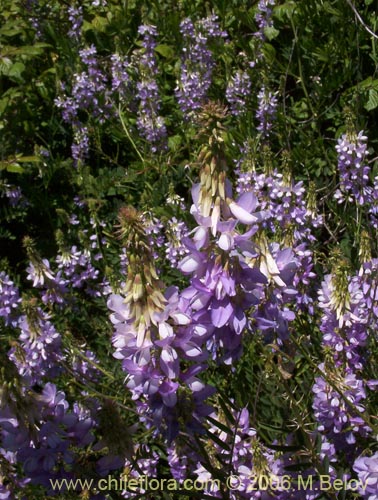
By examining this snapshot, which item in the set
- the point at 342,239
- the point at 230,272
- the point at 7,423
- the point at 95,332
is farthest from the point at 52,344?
the point at 342,239

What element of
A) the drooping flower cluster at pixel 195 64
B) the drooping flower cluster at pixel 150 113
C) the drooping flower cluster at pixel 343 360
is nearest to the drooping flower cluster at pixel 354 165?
the drooping flower cluster at pixel 343 360

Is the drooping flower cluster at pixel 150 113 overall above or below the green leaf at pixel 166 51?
below

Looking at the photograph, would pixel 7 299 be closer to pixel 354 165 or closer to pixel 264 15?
pixel 354 165

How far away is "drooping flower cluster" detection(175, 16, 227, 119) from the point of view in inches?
161

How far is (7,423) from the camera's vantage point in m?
1.56

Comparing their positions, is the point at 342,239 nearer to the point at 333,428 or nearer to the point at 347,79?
the point at 347,79

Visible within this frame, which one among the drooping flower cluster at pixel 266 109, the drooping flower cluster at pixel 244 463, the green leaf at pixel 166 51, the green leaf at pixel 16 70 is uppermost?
the green leaf at pixel 166 51

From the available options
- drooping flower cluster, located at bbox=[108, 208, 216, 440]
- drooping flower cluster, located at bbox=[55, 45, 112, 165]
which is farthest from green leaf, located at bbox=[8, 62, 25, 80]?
drooping flower cluster, located at bbox=[108, 208, 216, 440]

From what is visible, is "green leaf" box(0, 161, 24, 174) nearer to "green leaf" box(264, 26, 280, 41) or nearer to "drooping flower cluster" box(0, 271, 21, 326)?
"drooping flower cluster" box(0, 271, 21, 326)

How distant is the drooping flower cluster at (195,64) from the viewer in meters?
4.10

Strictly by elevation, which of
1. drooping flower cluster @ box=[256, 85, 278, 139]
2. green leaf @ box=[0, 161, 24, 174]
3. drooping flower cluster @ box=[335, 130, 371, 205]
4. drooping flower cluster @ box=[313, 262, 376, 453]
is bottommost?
drooping flower cluster @ box=[313, 262, 376, 453]

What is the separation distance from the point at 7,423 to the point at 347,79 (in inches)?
128

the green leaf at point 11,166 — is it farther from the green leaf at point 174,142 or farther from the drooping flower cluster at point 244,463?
the drooping flower cluster at point 244,463

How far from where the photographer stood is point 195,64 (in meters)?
4.23
